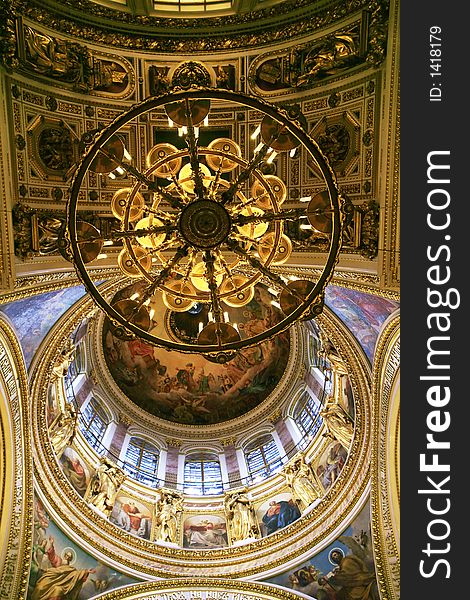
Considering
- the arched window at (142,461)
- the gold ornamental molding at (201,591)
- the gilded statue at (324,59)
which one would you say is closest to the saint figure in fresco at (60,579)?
the gold ornamental molding at (201,591)

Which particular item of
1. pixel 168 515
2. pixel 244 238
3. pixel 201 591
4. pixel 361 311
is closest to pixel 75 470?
pixel 168 515

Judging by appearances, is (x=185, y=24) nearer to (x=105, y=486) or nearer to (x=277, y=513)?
(x=105, y=486)

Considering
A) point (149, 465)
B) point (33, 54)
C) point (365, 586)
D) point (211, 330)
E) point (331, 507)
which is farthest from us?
point (149, 465)

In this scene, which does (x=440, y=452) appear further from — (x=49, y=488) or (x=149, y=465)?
(x=149, y=465)

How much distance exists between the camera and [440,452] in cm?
756

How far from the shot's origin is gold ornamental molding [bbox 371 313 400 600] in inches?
509

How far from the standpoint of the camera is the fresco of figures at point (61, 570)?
13.2 m

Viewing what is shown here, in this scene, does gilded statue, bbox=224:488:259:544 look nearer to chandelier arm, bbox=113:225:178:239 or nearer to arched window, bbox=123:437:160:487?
arched window, bbox=123:437:160:487

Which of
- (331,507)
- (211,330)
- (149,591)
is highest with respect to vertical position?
(211,330)

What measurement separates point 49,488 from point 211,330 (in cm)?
827

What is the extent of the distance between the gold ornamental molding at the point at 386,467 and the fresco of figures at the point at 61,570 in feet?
19.5

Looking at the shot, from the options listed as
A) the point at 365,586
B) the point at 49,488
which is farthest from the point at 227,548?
the point at 49,488

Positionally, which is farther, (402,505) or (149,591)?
(149,591)

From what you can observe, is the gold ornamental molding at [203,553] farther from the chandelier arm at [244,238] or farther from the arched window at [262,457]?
the chandelier arm at [244,238]
